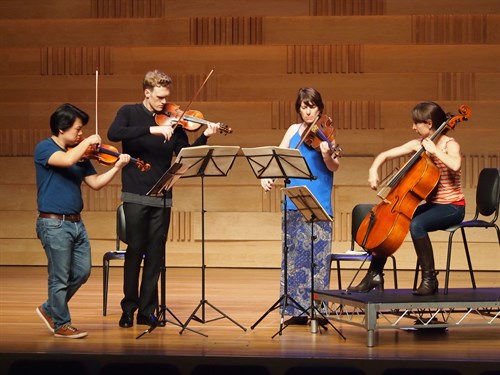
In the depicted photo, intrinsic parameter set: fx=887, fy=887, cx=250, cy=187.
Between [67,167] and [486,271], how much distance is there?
15.3 ft

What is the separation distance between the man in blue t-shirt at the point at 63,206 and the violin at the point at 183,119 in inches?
17.7

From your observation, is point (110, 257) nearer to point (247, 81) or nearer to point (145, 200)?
point (145, 200)

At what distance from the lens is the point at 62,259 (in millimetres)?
4293

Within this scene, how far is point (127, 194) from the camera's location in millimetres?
4809

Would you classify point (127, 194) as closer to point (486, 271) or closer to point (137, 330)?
point (137, 330)

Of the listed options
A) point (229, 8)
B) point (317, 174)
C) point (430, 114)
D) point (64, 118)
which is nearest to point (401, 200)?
point (430, 114)

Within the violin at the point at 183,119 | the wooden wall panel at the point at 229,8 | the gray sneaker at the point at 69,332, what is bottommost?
the gray sneaker at the point at 69,332

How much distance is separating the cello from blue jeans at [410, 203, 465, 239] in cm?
15

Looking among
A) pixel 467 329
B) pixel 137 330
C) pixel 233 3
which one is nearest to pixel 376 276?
pixel 467 329

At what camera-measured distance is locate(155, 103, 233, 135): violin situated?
4.59 m

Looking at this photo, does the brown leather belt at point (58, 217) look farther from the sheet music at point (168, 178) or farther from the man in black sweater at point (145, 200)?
the man in black sweater at point (145, 200)

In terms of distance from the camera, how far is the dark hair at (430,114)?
4.53 metres

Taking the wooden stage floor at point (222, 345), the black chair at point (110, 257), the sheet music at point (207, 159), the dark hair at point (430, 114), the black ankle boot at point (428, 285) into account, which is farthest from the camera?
the black chair at point (110, 257)

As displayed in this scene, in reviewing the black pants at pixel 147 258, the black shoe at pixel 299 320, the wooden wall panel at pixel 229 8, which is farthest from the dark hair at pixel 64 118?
the wooden wall panel at pixel 229 8
